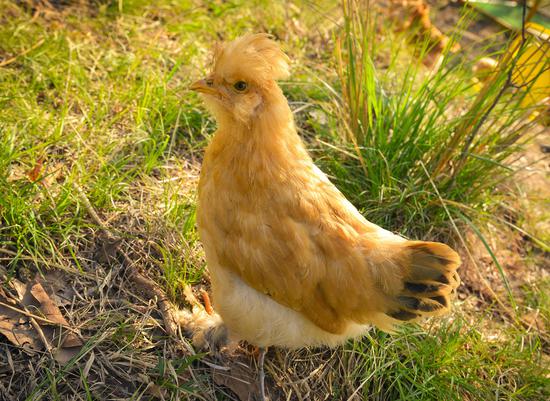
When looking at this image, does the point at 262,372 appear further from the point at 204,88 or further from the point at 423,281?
the point at 204,88

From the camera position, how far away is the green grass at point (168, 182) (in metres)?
2.76

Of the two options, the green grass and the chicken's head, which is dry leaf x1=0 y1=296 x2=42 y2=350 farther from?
the chicken's head

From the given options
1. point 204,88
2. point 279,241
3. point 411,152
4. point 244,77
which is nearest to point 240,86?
point 244,77

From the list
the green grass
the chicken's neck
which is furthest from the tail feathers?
the chicken's neck

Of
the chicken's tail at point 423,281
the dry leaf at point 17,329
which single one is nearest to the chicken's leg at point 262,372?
the chicken's tail at point 423,281

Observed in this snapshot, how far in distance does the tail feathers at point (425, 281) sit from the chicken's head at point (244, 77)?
3.16 ft

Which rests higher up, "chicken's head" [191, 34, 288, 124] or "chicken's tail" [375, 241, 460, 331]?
"chicken's head" [191, 34, 288, 124]

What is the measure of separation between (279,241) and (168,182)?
115 cm

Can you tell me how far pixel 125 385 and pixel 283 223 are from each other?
3.46 feet

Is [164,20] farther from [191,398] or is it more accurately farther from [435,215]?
[191,398]

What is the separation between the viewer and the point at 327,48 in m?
4.73

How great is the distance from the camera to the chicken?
8.18 ft

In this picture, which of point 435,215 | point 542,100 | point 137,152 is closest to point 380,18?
point 542,100

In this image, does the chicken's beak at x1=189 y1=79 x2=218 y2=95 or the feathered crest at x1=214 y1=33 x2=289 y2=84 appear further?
the chicken's beak at x1=189 y1=79 x2=218 y2=95
